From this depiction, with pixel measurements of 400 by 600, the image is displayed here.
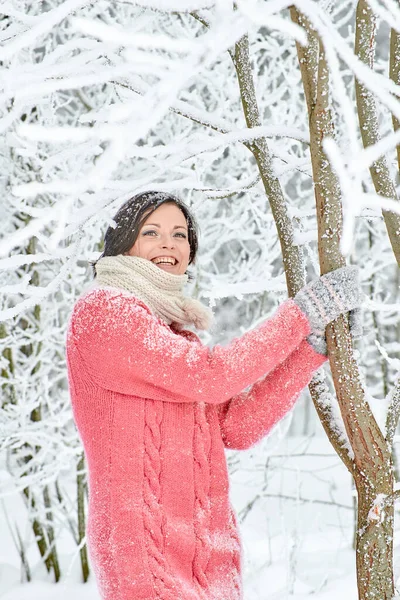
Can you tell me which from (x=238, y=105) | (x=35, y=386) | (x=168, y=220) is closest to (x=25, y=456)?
(x=35, y=386)

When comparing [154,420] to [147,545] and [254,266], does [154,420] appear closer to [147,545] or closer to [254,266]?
[147,545]

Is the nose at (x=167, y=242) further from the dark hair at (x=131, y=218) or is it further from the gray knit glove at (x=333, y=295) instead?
the gray knit glove at (x=333, y=295)

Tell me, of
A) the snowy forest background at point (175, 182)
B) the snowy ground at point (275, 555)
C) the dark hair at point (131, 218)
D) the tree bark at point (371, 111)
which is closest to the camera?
the snowy forest background at point (175, 182)

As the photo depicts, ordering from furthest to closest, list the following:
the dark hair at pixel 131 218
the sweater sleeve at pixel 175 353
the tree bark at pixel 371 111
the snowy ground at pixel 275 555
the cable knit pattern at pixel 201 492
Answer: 1. the snowy ground at pixel 275 555
2. the dark hair at pixel 131 218
3. the cable knit pattern at pixel 201 492
4. the sweater sleeve at pixel 175 353
5. the tree bark at pixel 371 111

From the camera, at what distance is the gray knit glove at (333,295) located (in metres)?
1.59

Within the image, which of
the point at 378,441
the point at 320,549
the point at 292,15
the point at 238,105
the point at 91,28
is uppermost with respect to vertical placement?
the point at 238,105

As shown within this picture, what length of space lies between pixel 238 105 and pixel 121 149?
4882 mm

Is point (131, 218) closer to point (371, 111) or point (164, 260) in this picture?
point (164, 260)

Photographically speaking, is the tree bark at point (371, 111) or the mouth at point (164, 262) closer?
the tree bark at point (371, 111)

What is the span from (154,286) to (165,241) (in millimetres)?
192

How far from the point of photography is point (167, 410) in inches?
74.0

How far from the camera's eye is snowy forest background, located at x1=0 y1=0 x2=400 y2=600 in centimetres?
81

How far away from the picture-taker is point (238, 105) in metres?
5.37

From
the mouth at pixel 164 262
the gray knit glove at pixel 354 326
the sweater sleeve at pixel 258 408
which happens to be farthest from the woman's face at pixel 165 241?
the gray knit glove at pixel 354 326
